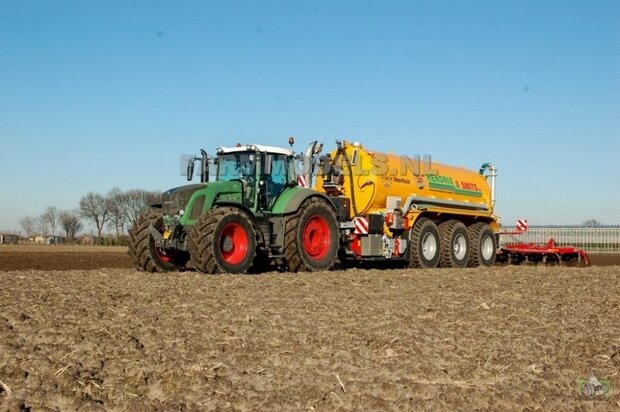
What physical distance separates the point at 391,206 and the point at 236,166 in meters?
4.23

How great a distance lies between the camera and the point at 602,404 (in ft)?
15.9

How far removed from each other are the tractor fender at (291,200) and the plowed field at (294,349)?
12.8 feet

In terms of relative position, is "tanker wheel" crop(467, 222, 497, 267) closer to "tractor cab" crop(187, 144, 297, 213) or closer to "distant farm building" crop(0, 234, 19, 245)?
"tractor cab" crop(187, 144, 297, 213)

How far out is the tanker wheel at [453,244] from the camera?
17.2m

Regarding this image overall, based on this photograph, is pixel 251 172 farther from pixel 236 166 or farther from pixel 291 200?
pixel 291 200

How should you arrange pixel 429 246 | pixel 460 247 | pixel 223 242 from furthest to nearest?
pixel 460 247 < pixel 429 246 < pixel 223 242

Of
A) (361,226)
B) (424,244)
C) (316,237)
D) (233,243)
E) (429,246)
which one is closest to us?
(233,243)

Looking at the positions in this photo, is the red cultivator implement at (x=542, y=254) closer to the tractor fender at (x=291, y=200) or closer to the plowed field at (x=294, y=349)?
the tractor fender at (x=291, y=200)

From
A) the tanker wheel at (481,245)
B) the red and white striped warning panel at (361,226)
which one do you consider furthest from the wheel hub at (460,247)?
the red and white striped warning panel at (361,226)

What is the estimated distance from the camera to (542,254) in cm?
1977

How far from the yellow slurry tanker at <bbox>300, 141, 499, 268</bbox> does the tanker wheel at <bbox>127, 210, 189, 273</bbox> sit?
10.2 ft

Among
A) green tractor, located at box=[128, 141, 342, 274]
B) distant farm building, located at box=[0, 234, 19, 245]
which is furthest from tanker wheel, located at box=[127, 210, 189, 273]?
distant farm building, located at box=[0, 234, 19, 245]

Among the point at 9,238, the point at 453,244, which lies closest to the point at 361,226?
the point at 453,244

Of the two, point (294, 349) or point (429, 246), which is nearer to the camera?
point (294, 349)
